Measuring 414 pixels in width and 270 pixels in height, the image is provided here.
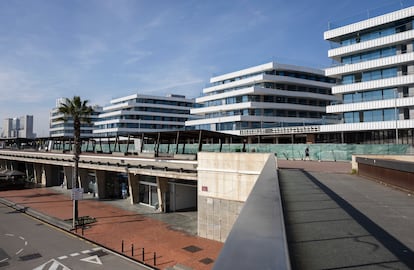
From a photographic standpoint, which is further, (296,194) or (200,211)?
(200,211)

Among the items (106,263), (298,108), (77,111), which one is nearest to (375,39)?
(298,108)

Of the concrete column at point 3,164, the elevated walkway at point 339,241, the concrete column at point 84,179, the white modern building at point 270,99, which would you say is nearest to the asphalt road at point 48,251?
the elevated walkway at point 339,241

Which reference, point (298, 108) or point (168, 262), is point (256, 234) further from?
point (298, 108)

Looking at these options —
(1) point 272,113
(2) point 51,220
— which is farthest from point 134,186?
(1) point 272,113

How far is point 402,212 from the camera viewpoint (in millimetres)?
6520

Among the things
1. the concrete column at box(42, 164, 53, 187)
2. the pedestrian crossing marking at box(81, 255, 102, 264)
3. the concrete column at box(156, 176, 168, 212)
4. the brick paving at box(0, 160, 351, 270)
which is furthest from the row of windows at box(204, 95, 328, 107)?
the pedestrian crossing marking at box(81, 255, 102, 264)

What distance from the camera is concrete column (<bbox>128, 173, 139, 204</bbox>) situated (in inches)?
1407

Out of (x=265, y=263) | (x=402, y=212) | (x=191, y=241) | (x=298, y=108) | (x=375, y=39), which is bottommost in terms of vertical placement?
(x=191, y=241)

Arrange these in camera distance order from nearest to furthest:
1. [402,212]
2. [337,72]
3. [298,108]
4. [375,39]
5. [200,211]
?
[402,212], [200,211], [375,39], [337,72], [298,108]

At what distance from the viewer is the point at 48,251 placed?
19.2m

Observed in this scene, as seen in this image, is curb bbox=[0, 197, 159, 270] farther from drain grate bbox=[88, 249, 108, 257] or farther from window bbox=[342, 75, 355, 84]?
window bbox=[342, 75, 355, 84]

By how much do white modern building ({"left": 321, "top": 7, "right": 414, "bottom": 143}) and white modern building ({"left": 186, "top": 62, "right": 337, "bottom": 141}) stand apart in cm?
1630

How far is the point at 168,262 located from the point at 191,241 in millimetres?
4458

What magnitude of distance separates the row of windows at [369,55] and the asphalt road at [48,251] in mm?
43257
